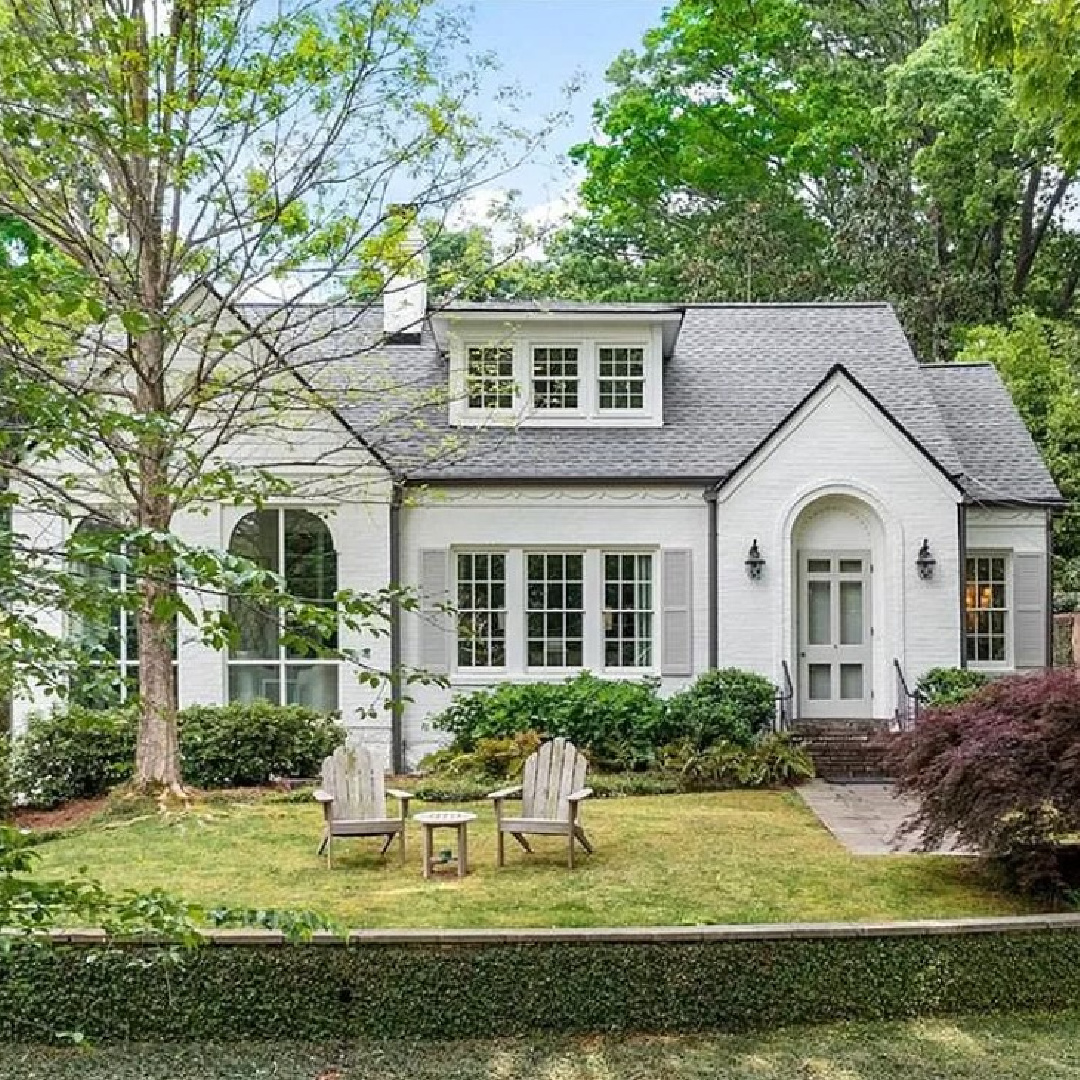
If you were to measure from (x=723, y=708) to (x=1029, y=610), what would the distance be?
489 cm

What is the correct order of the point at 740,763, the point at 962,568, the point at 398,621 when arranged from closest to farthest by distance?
the point at 740,763, the point at 398,621, the point at 962,568

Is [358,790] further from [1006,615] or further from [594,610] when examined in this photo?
[1006,615]

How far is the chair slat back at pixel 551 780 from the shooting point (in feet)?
32.1

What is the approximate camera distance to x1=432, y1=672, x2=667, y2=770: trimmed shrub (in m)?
14.1

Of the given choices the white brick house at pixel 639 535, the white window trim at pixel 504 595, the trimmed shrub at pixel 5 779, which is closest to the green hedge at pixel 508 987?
the trimmed shrub at pixel 5 779

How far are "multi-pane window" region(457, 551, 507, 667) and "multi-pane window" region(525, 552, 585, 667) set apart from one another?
357 millimetres

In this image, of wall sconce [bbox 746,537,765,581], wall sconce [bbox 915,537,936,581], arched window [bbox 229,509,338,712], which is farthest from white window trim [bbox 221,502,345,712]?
wall sconce [bbox 915,537,936,581]

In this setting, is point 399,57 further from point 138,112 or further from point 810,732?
point 810,732

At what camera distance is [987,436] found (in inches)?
690

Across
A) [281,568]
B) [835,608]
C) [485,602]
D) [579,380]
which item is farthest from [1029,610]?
[281,568]

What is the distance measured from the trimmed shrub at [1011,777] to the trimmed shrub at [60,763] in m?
8.57

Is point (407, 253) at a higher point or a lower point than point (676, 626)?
higher

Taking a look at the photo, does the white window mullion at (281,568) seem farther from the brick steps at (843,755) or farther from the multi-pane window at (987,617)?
the multi-pane window at (987,617)

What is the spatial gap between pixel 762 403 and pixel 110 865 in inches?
450
